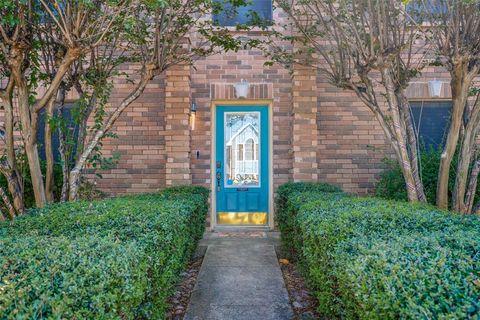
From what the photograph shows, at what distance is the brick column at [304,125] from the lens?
19.6 ft

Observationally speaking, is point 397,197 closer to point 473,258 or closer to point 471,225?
point 471,225

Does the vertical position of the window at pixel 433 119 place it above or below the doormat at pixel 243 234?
above

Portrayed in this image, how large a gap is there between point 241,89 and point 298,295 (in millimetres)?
3630

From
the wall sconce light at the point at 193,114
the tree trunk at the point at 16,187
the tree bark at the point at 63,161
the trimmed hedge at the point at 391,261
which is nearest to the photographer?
the trimmed hedge at the point at 391,261

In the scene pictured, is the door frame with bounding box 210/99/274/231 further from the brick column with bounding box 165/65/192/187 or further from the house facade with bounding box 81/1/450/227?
the brick column with bounding box 165/65/192/187

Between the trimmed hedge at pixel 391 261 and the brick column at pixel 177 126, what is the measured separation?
10.1ft

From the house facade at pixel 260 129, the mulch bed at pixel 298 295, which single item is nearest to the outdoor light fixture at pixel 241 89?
the house facade at pixel 260 129

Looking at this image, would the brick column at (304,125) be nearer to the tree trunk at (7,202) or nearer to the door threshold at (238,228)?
the door threshold at (238,228)

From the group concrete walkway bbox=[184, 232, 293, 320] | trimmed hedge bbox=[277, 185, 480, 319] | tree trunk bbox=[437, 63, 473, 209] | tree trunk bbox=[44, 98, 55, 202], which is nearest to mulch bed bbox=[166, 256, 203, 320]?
concrete walkway bbox=[184, 232, 293, 320]

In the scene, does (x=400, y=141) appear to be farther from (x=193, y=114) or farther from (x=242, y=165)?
(x=193, y=114)

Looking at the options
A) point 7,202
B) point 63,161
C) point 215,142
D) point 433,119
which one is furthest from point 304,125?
point 7,202

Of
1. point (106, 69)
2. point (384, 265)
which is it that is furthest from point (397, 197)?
point (106, 69)

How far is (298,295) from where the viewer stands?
3607 mm

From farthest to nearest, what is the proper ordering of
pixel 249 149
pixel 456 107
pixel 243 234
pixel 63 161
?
pixel 249 149 → pixel 243 234 → pixel 63 161 → pixel 456 107
